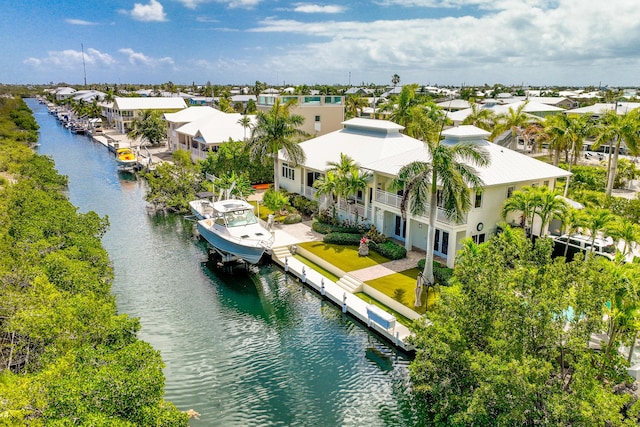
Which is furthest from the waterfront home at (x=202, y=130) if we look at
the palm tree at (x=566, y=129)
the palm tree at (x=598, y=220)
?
the palm tree at (x=598, y=220)

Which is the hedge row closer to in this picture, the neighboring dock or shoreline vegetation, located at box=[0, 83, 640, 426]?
shoreline vegetation, located at box=[0, 83, 640, 426]

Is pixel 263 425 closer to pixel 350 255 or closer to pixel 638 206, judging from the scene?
pixel 350 255

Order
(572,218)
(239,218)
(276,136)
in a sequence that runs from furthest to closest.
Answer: (276,136) → (239,218) → (572,218)

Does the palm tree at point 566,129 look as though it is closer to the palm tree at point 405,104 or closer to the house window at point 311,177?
the palm tree at point 405,104

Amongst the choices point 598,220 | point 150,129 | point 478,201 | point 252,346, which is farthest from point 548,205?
point 150,129

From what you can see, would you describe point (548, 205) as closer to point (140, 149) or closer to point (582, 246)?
point (582, 246)

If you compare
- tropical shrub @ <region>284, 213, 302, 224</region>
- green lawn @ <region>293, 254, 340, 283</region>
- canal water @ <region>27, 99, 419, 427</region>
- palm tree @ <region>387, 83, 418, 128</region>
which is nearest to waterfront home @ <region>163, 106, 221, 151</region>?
palm tree @ <region>387, 83, 418, 128</region>

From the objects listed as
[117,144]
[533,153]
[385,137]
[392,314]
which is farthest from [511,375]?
[117,144]
